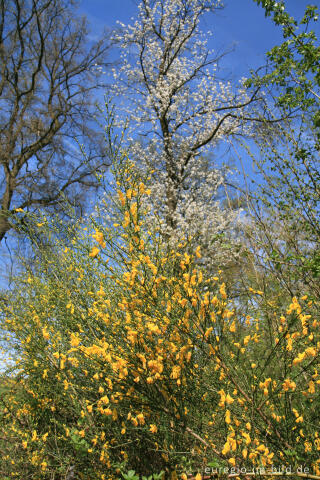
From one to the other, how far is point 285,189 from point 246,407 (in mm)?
2394

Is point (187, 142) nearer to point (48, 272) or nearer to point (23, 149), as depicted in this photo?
point (23, 149)

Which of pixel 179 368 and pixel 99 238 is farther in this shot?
pixel 99 238

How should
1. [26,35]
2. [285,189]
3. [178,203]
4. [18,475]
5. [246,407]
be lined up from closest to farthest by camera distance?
[246,407]
[18,475]
[285,189]
[178,203]
[26,35]

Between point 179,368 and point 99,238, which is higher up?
point 99,238

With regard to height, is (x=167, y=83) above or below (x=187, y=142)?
above

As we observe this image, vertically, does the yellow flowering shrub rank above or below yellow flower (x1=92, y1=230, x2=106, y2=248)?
below

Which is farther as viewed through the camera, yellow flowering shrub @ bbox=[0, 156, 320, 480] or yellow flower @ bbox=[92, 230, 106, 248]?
yellow flower @ bbox=[92, 230, 106, 248]

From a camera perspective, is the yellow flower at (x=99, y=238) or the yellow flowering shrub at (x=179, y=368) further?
the yellow flower at (x=99, y=238)

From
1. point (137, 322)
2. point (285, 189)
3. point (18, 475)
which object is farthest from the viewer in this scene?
point (285, 189)

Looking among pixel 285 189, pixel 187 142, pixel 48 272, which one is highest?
pixel 187 142

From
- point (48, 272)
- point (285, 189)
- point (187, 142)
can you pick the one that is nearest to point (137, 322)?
point (48, 272)

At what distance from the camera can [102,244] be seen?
6.19 feet

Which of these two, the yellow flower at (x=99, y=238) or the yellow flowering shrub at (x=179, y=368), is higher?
the yellow flower at (x=99, y=238)

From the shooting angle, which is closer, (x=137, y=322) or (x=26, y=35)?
(x=137, y=322)
